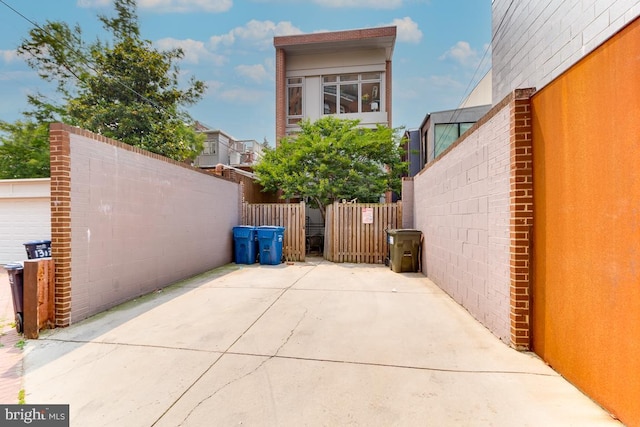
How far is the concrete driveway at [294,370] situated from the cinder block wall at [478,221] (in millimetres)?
418

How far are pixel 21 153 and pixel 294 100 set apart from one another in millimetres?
14892

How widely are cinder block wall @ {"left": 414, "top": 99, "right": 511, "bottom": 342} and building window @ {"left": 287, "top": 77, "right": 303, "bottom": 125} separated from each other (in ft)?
41.6

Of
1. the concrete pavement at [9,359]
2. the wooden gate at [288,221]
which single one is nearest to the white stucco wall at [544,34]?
the concrete pavement at [9,359]

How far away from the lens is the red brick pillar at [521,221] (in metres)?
3.14

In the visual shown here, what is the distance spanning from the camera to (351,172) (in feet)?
35.3

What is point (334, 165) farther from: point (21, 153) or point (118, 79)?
point (21, 153)

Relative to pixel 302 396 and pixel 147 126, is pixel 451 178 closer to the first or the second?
pixel 302 396

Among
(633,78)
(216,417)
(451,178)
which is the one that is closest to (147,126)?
(451,178)

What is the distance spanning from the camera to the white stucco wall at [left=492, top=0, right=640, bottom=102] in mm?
3559

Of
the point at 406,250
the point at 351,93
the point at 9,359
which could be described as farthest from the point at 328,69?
the point at 9,359

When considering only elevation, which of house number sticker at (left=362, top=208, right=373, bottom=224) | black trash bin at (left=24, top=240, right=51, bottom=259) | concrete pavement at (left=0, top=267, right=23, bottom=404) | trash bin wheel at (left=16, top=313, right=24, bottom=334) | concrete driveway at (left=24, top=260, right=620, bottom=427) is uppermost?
house number sticker at (left=362, top=208, right=373, bottom=224)

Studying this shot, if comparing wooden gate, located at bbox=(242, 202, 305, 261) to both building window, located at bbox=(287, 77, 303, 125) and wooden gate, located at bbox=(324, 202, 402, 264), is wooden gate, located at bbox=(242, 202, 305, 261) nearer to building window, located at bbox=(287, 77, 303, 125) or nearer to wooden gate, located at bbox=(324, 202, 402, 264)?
wooden gate, located at bbox=(324, 202, 402, 264)

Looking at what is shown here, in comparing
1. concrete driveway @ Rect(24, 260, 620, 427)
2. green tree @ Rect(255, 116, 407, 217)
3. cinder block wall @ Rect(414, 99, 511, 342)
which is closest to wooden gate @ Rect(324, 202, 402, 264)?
green tree @ Rect(255, 116, 407, 217)

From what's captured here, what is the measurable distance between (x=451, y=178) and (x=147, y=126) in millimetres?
13608
